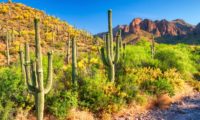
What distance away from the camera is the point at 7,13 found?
185ft

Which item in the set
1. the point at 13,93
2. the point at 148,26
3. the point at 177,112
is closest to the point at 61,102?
the point at 13,93

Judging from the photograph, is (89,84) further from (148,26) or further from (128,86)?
(148,26)

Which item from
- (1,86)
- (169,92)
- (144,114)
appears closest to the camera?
(1,86)

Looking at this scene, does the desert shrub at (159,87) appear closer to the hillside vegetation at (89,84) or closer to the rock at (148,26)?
the hillside vegetation at (89,84)

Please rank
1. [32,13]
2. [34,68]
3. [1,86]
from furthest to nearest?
[32,13] < [1,86] < [34,68]

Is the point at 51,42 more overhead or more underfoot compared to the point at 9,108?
more overhead

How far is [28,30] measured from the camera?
50375 mm

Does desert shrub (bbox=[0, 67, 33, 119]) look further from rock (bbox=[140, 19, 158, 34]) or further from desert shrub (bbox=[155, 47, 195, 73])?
rock (bbox=[140, 19, 158, 34])

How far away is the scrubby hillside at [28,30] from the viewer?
42.4 m

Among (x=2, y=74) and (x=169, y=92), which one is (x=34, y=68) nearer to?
(x=2, y=74)

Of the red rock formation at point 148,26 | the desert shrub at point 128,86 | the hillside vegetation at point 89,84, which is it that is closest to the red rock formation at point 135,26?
the red rock formation at point 148,26

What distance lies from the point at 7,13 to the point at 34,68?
47.2 metres

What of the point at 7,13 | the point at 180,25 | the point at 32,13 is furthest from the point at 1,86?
the point at 180,25

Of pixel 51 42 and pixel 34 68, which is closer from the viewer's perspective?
pixel 34 68
